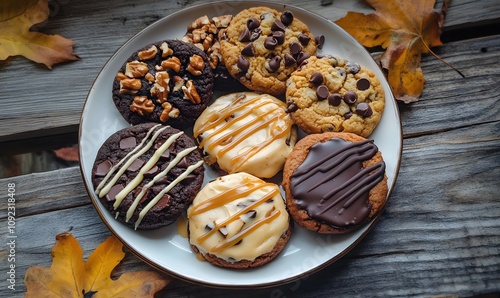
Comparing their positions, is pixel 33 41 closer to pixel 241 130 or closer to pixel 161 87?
pixel 161 87

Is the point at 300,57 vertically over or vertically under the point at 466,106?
over

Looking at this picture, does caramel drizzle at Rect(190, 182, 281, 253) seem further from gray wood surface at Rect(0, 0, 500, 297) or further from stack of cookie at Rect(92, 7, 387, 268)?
gray wood surface at Rect(0, 0, 500, 297)

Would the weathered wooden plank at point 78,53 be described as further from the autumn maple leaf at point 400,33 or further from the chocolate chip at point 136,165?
the chocolate chip at point 136,165

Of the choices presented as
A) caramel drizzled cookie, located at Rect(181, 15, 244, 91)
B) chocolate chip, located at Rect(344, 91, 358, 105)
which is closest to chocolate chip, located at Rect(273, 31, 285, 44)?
caramel drizzled cookie, located at Rect(181, 15, 244, 91)

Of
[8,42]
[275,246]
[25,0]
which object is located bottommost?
[275,246]

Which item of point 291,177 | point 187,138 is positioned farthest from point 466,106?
point 187,138

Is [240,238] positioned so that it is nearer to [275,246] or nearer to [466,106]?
[275,246]
